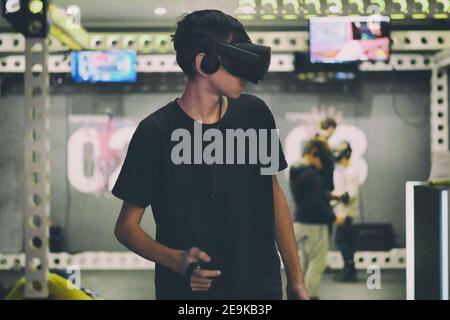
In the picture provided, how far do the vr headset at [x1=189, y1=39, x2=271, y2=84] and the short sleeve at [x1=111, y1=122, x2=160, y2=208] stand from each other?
333mm

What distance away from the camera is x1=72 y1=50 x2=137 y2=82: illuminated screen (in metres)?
2.83

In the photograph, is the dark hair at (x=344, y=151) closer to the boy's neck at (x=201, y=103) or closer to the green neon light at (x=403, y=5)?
the green neon light at (x=403, y=5)

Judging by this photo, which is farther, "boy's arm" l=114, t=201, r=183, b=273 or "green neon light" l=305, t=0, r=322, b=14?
"green neon light" l=305, t=0, r=322, b=14

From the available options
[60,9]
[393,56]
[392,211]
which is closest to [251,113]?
[60,9]

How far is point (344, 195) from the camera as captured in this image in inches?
149

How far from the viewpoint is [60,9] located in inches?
90.6

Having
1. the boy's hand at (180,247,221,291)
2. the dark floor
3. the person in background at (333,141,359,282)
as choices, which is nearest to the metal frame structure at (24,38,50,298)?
the boy's hand at (180,247,221,291)

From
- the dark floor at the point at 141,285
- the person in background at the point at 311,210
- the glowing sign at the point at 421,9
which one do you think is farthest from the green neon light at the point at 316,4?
the dark floor at the point at 141,285

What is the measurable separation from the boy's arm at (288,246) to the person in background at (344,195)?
1.88 m

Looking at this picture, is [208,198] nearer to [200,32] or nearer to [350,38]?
[200,32]

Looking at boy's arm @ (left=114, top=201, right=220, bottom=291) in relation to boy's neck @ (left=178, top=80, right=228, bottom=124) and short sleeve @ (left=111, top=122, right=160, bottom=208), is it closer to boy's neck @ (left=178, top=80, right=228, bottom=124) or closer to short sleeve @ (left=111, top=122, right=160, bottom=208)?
short sleeve @ (left=111, top=122, right=160, bottom=208)

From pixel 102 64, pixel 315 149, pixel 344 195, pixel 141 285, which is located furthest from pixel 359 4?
pixel 344 195

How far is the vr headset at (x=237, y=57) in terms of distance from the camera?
5.50ft
